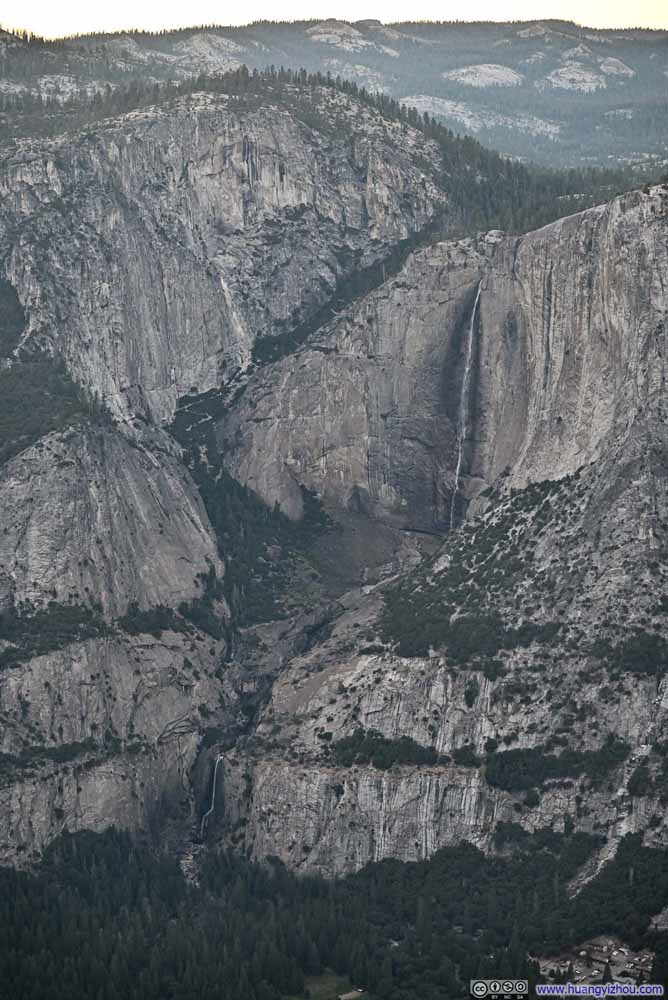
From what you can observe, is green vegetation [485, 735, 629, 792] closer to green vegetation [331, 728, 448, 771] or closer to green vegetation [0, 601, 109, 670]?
green vegetation [331, 728, 448, 771]

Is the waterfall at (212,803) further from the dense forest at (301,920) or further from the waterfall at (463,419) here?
the waterfall at (463,419)

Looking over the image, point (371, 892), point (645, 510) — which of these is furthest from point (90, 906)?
point (645, 510)

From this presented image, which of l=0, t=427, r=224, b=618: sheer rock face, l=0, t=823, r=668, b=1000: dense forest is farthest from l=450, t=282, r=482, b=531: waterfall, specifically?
l=0, t=823, r=668, b=1000: dense forest

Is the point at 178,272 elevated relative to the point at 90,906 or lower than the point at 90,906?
elevated

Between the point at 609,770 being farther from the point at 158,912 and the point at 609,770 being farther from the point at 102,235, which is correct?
the point at 102,235

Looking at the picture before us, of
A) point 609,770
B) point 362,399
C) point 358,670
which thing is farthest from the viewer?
point 362,399

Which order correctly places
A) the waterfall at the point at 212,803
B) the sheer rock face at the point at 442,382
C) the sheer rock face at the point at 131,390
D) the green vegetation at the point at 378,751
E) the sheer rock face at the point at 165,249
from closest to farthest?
the green vegetation at the point at 378,751
the sheer rock face at the point at 131,390
the waterfall at the point at 212,803
the sheer rock face at the point at 442,382
the sheer rock face at the point at 165,249

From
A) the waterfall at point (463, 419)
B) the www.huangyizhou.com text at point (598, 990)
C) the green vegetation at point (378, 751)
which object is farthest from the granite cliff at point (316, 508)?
the www.huangyizhou.com text at point (598, 990)
